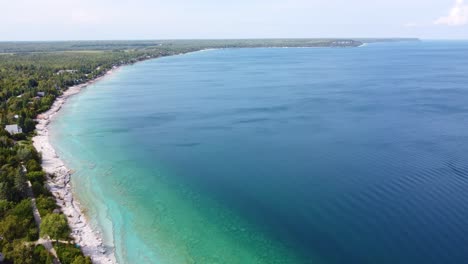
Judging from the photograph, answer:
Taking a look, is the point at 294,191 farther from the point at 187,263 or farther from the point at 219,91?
the point at 219,91

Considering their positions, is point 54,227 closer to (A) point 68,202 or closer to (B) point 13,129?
(A) point 68,202

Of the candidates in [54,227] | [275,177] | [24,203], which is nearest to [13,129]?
[24,203]

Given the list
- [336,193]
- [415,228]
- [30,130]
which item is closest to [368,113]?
[336,193]

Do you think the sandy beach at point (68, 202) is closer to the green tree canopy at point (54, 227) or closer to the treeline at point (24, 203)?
the treeline at point (24, 203)

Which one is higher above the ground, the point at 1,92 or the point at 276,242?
the point at 1,92

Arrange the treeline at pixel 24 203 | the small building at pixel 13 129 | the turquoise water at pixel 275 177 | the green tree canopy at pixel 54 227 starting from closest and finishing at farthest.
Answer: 1. the treeline at pixel 24 203
2. the green tree canopy at pixel 54 227
3. the turquoise water at pixel 275 177
4. the small building at pixel 13 129

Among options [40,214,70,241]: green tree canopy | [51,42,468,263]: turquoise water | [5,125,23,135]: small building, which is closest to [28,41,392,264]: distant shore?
[51,42,468,263]: turquoise water

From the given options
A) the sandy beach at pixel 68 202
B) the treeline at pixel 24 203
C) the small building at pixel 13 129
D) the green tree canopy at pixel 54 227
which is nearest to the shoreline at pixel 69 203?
the sandy beach at pixel 68 202
